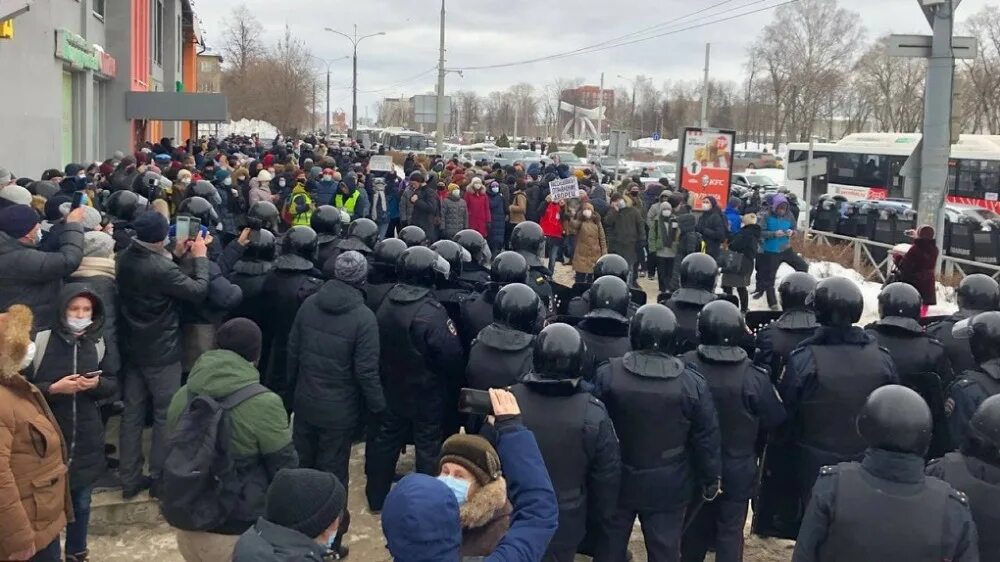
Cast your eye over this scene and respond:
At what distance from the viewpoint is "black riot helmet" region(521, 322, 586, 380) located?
175 inches

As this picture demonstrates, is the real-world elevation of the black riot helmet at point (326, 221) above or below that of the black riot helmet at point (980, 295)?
above

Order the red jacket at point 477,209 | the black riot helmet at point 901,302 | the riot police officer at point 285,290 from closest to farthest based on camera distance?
the black riot helmet at point 901,302, the riot police officer at point 285,290, the red jacket at point 477,209

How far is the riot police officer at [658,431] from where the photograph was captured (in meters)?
4.83

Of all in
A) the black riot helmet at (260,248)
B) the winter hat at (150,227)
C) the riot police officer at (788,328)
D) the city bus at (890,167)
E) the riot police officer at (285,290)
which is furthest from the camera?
the city bus at (890,167)

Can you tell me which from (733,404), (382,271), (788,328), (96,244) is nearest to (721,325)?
(733,404)

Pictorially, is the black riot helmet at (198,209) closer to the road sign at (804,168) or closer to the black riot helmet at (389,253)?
the black riot helmet at (389,253)

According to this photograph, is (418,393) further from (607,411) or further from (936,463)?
(936,463)

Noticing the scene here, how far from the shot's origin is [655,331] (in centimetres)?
492

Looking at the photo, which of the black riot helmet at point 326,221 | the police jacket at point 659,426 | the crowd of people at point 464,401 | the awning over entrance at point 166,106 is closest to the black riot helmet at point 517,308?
the crowd of people at point 464,401

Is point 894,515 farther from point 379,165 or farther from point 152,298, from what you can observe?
point 379,165

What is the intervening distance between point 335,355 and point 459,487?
312 centimetres

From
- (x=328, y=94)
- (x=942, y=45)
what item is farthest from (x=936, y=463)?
(x=328, y=94)

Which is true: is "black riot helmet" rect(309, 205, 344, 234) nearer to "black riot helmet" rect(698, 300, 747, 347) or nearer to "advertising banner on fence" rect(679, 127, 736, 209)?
"black riot helmet" rect(698, 300, 747, 347)

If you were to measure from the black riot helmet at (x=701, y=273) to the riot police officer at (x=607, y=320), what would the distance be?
3.86 feet
